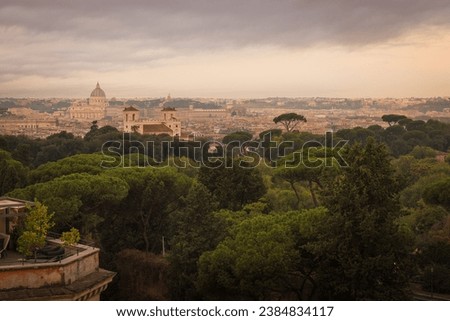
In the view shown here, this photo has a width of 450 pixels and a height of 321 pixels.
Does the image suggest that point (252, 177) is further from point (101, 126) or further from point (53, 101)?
point (101, 126)

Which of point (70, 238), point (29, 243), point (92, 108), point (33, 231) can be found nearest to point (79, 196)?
point (33, 231)

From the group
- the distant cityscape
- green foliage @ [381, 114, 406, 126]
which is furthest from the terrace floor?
green foliage @ [381, 114, 406, 126]

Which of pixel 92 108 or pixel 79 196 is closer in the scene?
pixel 79 196

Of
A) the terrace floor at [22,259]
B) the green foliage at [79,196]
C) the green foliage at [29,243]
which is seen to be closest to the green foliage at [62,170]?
the green foliage at [79,196]

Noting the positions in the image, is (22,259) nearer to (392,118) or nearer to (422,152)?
(422,152)

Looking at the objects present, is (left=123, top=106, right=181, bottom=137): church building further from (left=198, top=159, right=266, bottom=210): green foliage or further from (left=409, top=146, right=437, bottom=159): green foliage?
(left=409, top=146, right=437, bottom=159): green foliage

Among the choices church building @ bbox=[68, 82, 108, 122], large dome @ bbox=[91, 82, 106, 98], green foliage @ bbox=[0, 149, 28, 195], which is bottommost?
green foliage @ bbox=[0, 149, 28, 195]
